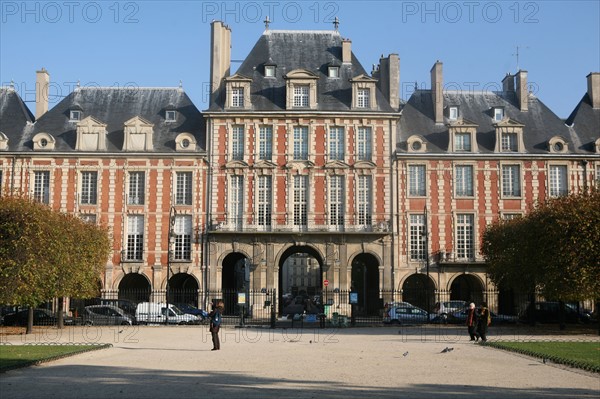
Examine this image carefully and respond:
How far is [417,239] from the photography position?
140 ft

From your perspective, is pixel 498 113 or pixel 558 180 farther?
pixel 498 113

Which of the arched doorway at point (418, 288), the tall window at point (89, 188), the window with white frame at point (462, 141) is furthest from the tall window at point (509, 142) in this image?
the tall window at point (89, 188)

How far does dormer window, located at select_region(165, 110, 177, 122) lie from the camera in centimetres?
4453

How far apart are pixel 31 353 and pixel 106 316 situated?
1727 cm

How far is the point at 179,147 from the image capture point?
4275cm

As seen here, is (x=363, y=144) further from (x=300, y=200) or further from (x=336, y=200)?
(x=300, y=200)

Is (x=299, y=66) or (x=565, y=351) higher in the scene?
(x=299, y=66)

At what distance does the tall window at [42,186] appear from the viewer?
4222 cm

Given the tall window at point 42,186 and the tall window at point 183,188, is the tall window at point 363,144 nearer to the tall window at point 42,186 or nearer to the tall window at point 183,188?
the tall window at point 183,188

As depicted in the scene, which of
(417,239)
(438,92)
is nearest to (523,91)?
(438,92)

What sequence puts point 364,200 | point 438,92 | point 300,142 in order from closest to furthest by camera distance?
point 364,200
point 300,142
point 438,92

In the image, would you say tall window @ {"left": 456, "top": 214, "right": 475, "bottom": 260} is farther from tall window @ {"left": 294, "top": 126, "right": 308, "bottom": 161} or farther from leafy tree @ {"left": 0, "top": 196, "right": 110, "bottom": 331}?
leafy tree @ {"left": 0, "top": 196, "right": 110, "bottom": 331}

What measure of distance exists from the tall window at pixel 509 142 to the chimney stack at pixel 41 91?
91.5 feet

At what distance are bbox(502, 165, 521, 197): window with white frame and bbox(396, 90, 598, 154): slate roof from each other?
1.36m
